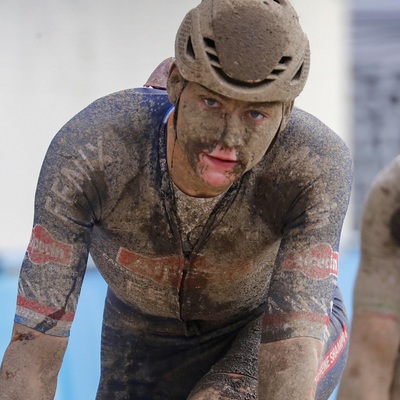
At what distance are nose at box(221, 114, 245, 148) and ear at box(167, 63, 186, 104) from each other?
20 cm

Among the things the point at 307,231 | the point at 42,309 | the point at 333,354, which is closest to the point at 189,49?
the point at 307,231

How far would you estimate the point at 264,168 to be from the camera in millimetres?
3629

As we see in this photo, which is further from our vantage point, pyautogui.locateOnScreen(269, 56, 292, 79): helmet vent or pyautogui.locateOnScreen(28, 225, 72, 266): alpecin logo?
pyautogui.locateOnScreen(28, 225, 72, 266): alpecin logo

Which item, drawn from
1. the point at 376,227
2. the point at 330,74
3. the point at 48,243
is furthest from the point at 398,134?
the point at 376,227

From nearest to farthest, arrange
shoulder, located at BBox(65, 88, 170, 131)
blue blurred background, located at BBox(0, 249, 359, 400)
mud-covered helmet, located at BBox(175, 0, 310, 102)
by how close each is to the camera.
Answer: mud-covered helmet, located at BBox(175, 0, 310, 102) → shoulder, located at BBox(65, 88, 170, 131) → blue blurred background, located at BBox(0, 249, 359, 400)

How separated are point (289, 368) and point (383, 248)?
3.16 feet

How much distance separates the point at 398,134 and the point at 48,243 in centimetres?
650

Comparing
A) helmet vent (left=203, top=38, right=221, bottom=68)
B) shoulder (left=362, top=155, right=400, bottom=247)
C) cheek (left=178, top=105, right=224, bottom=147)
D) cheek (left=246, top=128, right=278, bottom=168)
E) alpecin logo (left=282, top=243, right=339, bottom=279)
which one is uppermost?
helmet vent (left=203, top=38, right=221, bottom=68)

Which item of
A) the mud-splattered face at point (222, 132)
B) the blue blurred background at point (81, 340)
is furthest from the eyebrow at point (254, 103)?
the blue blurred background at point (81, 340)

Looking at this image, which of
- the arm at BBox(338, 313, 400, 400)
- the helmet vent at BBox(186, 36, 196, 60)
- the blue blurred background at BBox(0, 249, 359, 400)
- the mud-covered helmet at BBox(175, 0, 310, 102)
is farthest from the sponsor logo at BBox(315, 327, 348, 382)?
the blue blurred background at BBox(0, 249, 359, 400)

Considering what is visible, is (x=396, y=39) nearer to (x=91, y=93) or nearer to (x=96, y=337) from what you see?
(x=91, y=93)

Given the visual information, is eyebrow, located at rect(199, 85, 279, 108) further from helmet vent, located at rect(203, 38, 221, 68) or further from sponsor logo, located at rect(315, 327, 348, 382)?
sponsor logo, located at rect(315, 327, 348, 382)

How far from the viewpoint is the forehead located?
3.34 m

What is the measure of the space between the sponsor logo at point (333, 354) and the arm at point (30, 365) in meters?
0.74
